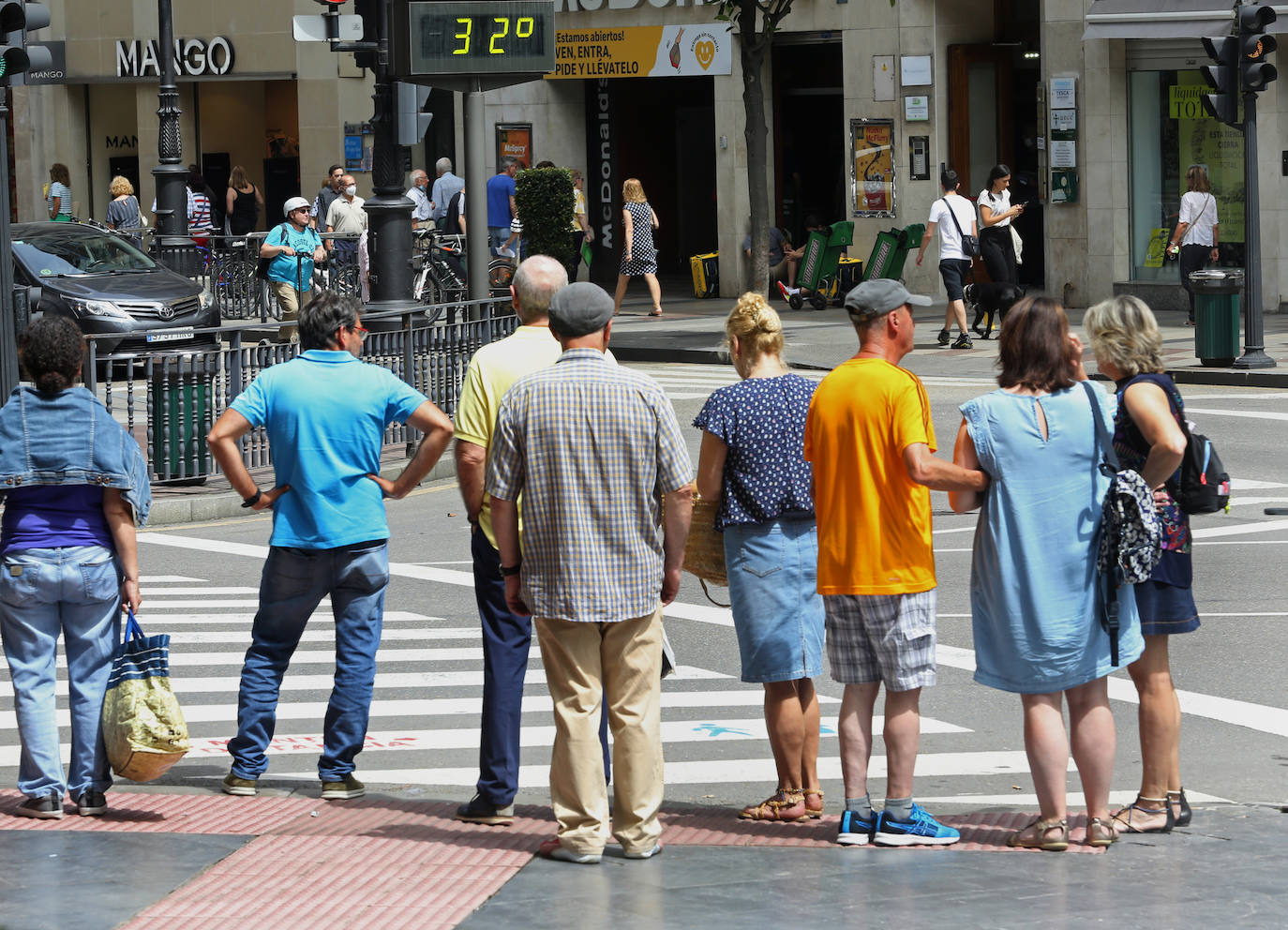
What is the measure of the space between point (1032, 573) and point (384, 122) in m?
12.9

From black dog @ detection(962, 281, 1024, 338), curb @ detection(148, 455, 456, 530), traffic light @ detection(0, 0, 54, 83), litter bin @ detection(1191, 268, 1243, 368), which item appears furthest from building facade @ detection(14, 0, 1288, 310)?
traffic light @ detection(0, 0, 54, 83)

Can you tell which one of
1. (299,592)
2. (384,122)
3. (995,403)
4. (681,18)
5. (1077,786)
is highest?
(681,18)

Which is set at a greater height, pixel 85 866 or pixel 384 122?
pixel 384 122

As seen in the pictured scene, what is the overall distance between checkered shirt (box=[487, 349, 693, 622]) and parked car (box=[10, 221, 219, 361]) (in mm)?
16335

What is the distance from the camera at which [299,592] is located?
6.84 metres

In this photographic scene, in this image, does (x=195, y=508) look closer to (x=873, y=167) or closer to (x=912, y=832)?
(x=912, y=832)

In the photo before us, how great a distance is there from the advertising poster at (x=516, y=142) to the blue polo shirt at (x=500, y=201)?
4627 mm

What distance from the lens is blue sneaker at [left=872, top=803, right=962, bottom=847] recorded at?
6.05 metres

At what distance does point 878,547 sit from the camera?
19.7ft

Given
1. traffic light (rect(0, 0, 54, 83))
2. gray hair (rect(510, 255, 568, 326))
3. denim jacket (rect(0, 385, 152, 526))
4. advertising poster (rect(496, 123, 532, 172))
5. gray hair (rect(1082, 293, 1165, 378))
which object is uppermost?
advertising poster (rect(496, 123, 532, 172))

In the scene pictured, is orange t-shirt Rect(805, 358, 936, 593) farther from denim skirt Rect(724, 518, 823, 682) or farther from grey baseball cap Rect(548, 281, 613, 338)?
grey baseball cap Rect(548, 281, 613, 338)

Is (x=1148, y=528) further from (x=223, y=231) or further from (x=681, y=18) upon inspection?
(x=223, y=231)

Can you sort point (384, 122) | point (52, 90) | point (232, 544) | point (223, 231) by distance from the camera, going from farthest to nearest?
point (52, 90) < point (223, 231) < point (384, 122) < point (232, 544)

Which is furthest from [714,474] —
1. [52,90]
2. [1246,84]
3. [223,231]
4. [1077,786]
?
[52,90]
